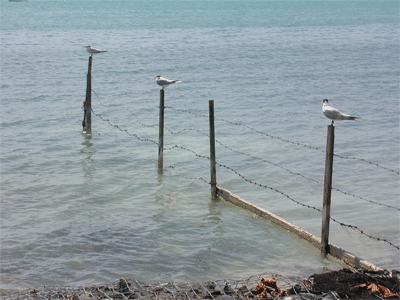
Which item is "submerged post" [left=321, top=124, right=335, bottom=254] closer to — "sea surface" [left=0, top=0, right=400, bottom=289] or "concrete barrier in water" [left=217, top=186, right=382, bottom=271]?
"concrete barrier in water" [left=217, top=186, right=382, bottom=271]

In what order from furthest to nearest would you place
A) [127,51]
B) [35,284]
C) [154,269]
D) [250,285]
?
[127,51] → [154,269] → [35,284] → [250,285]

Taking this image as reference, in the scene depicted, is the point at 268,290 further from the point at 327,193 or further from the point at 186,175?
the point at 186,175

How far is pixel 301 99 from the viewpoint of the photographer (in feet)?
69.0

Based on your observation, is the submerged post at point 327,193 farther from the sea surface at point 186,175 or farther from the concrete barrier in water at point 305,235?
the sea surface at point 186,175

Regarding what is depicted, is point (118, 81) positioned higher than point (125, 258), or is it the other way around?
point (118, 81)

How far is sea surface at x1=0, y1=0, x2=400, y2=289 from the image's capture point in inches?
296

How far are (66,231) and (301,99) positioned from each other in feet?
49.1

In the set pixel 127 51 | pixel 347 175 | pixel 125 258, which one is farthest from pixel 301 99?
pixel 127 51

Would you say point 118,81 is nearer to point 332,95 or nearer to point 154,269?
point 332,95

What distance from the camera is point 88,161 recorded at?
12766 millimetres

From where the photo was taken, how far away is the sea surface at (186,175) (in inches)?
296

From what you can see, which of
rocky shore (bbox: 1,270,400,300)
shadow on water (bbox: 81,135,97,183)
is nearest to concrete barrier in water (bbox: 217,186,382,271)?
rocky shore (bbox: 1,270,400,300)

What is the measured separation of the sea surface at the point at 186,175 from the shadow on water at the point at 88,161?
5cm

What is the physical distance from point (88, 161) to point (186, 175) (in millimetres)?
2929
